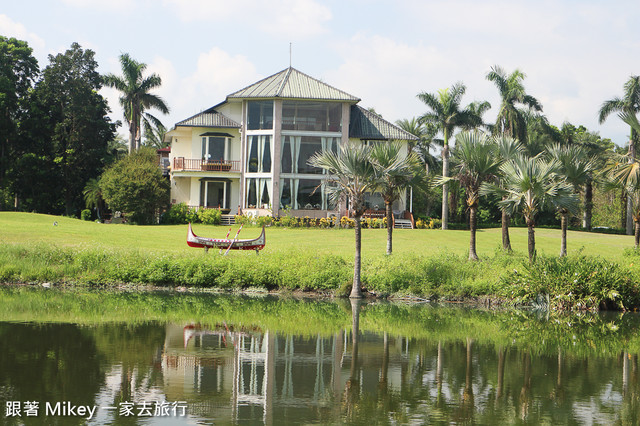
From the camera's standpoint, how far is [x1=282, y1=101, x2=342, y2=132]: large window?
5094 centimetres

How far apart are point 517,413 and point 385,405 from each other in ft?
6.31

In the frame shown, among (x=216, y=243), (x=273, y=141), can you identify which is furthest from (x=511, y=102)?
(x=216, y=243)

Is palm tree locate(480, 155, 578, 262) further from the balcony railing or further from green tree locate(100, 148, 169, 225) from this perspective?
the balcony railing

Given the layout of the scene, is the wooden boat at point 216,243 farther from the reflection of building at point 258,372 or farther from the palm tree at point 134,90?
the palm tree at point 134,90

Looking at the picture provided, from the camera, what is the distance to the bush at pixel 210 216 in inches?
1892

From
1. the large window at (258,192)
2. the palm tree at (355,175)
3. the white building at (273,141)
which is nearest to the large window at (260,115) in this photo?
the white building at (273,141)

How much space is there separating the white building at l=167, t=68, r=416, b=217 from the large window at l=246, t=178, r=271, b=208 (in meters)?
0.07

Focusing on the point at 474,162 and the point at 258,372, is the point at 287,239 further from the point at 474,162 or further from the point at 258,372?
the point at 258,372

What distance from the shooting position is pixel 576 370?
524 inches

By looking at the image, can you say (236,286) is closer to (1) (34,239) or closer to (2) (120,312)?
(2) (120,312)

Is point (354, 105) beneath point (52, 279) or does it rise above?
above

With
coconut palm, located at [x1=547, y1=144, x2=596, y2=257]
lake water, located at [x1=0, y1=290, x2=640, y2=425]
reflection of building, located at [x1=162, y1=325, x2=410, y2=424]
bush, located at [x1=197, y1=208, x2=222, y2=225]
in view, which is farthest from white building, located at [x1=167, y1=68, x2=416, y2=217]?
reflection of building, located at [x1=162, y1=325, x2=410, y2=424]

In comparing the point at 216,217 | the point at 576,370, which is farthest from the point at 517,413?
the point at 216,217

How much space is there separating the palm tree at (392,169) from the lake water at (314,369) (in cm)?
642
